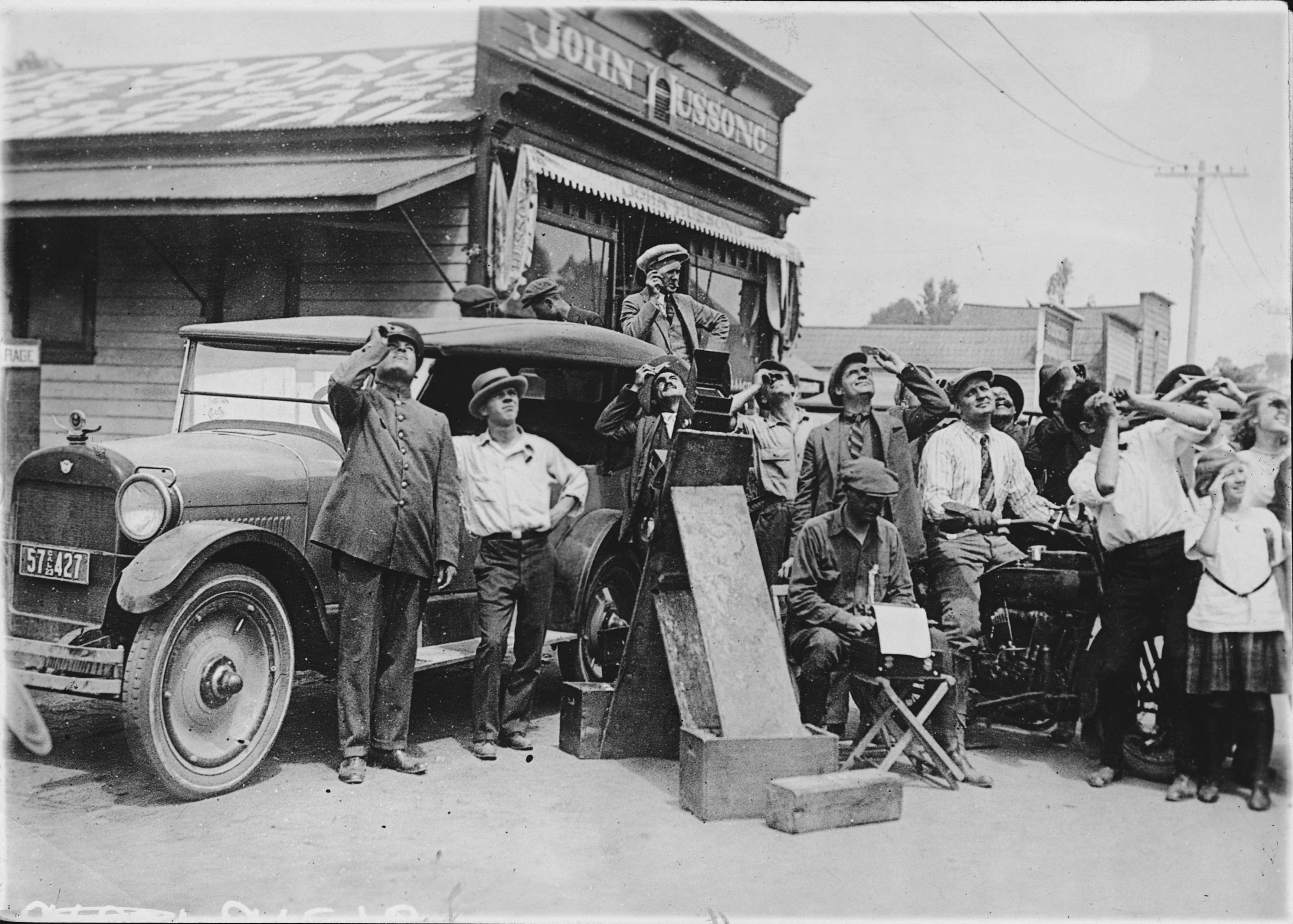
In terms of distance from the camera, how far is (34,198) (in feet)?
23.6

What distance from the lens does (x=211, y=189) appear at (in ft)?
24.0

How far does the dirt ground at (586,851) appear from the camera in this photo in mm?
3529

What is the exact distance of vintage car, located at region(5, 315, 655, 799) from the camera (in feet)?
13.4

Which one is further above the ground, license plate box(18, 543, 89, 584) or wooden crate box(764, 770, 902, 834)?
license plate box(18, 543, 89, 584)

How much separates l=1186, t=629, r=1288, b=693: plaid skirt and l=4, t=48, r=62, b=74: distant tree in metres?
5.52

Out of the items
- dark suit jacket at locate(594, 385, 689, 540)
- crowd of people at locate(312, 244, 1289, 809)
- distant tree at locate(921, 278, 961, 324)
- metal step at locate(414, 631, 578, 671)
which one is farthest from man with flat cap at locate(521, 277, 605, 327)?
distant tree at locate(921, 278, 961, 324)

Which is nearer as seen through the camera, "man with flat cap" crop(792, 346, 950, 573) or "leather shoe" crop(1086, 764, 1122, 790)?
"leather shoe" crop(1086, 764, 1122, 790)

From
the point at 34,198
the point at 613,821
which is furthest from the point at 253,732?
the point at 34,198

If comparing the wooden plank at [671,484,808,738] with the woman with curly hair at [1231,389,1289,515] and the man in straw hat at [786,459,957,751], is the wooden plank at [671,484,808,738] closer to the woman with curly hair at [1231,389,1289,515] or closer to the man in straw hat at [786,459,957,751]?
the man in straw hat at [786,459,957,751]

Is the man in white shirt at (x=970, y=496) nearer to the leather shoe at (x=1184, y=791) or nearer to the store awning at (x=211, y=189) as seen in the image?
the leather shoe at (x=1184, y=791)

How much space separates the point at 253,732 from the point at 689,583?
1.93m

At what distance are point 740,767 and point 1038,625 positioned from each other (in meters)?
2.04

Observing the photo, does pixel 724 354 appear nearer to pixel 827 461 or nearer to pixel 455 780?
pixel 827 461

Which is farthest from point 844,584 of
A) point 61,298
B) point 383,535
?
point 61,298
